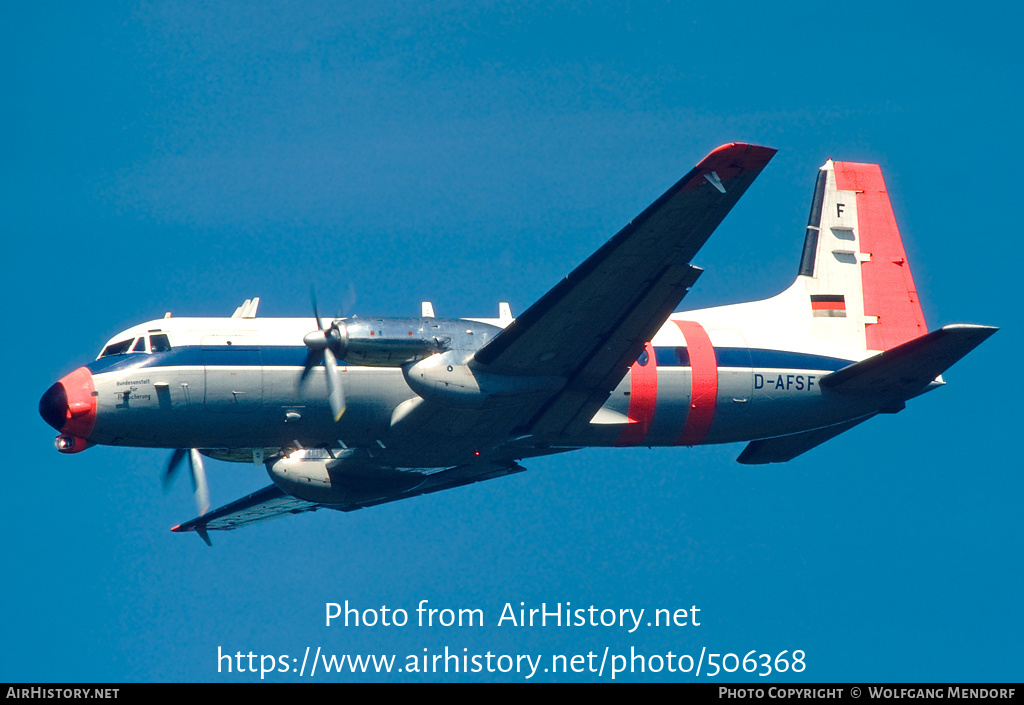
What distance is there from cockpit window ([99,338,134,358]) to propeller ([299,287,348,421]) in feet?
10.6

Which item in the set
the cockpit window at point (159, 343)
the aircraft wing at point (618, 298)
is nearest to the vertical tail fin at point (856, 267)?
the aircraft wing at point (618, 298)

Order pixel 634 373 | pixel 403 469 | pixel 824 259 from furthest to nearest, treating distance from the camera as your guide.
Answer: pixel 824 259
pixel 403 469
pixel 634 373

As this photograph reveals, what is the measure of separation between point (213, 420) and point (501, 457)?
5.74 meters

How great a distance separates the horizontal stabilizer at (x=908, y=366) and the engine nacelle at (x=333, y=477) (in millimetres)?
8725

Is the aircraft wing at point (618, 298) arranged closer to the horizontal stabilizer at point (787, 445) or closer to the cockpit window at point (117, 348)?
the horizontal stabilizer at point (787, 445)

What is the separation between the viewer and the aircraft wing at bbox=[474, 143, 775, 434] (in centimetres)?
2034

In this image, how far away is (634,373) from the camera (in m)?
24.7

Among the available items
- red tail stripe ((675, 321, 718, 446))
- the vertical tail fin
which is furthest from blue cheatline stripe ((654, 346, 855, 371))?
the vertical tail fin

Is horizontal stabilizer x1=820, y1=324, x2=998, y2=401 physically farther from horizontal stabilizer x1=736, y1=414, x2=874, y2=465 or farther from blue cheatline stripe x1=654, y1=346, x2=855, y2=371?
horizontal stabilizer x1=736, y1=414, x2=874, y2=465

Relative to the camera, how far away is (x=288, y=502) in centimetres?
2933

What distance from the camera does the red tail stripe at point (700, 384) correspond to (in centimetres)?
2497
